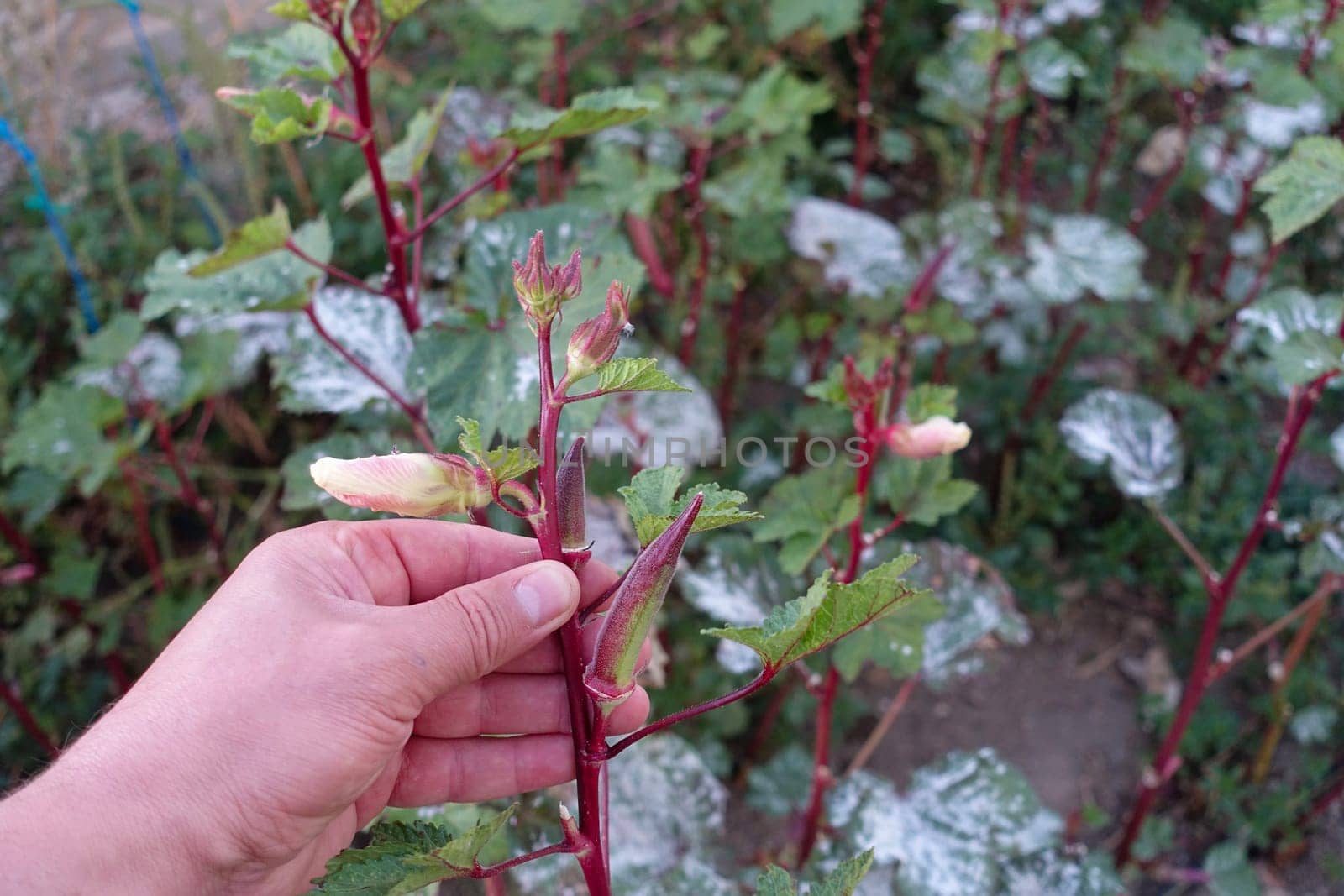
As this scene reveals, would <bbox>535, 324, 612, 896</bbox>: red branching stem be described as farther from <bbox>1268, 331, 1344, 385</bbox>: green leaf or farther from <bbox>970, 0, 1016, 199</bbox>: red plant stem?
→ <bbox>970, 0, 1016, 199</bbox>: red plant stem

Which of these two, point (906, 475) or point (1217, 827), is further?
point (1217, 827)

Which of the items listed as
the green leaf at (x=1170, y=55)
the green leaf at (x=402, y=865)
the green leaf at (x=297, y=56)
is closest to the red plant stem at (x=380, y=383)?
the green leaf at (x=297, y=56)

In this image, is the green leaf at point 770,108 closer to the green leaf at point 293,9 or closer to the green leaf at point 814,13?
the green leaf at point 814,13

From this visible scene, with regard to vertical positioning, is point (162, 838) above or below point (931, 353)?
above

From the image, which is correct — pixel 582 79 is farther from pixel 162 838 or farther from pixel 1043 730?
pixel 162 838

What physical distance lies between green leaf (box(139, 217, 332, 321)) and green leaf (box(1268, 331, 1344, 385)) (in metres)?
1.53

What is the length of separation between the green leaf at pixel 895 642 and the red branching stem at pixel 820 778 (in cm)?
7

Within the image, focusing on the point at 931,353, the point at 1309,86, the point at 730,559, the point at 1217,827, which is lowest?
the point at 1217,827

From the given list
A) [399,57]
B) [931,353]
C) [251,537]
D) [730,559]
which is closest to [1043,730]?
[931,353]

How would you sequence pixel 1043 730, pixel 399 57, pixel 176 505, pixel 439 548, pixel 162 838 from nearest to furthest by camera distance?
pixel 162 838
pixel 439 548
pixel 1043 730
pixel 176 505
pixel 399 57

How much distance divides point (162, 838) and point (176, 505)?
6.92 feet

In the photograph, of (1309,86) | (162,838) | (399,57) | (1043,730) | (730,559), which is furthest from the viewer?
(399,57)

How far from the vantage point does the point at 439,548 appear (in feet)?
4.45

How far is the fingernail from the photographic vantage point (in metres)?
1.05
